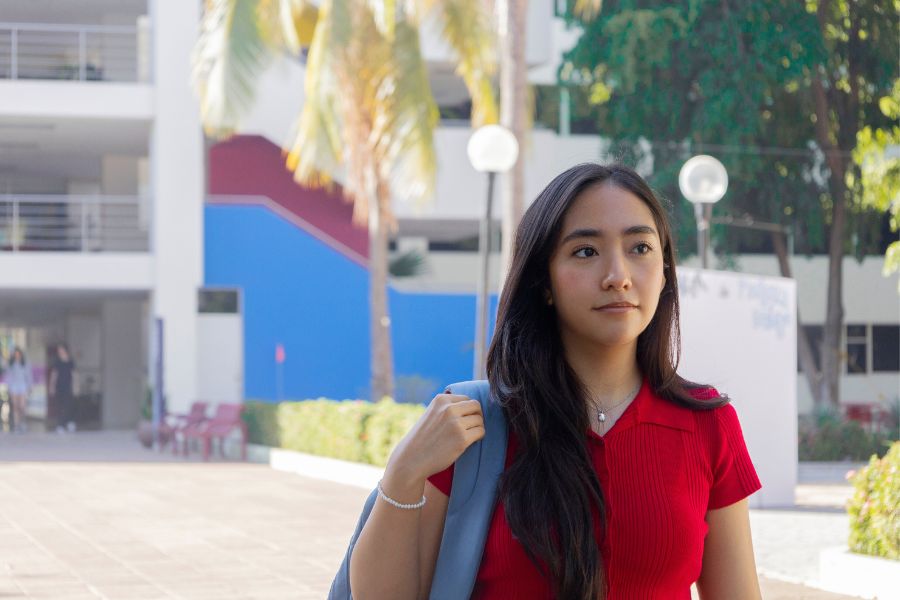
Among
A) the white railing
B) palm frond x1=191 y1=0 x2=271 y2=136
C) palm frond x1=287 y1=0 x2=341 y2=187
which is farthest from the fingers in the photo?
the white railing

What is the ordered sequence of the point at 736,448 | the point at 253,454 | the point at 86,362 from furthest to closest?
the point at 86,362 → the point at 253,454 → the point at 736,448

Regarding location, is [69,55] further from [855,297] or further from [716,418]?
[716,418]

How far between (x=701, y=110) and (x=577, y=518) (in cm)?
2302

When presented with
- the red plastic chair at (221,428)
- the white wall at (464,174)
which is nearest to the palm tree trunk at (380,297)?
the red plastic chair at (221,428)

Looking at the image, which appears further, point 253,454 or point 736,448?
point 253,454

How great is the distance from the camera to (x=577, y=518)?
7.54ft

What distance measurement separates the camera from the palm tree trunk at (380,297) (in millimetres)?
20516

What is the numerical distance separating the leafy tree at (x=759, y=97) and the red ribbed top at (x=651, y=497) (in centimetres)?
2208

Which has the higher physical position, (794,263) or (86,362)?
(794,263)

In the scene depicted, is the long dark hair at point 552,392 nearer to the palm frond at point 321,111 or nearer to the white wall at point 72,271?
the palm frond at point 321,111

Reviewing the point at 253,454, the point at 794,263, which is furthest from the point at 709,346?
the point at 794,263

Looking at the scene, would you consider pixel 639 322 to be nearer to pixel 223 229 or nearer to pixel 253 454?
pixel 253 454

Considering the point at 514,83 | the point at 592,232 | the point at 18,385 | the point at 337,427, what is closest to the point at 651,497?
the point at 592,232

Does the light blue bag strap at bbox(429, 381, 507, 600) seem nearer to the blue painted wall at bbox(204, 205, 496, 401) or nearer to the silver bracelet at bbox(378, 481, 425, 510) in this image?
the silver bracelet at bbox(378, 481, 425, 510)
